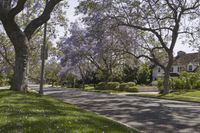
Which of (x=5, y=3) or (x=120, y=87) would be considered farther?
(x=120, y=87)

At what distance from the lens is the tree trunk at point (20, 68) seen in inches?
918

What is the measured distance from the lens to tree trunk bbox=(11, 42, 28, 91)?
23312 millimetres

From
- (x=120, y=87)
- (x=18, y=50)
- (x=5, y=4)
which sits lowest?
(x=120, y=87)

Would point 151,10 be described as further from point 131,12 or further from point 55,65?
point 55,65

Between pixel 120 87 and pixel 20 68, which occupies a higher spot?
pixel 20 68

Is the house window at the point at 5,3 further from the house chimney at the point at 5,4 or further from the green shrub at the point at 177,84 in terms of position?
the green shrub at the point at 177,84

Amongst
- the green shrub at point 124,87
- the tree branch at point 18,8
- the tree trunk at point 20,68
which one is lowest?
the green shrub at point 124,87

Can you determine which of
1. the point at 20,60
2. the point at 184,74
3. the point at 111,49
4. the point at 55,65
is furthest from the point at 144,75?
the point at 20,60

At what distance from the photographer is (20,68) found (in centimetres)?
2334

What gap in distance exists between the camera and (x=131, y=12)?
138 feet

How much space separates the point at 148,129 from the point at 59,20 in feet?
108

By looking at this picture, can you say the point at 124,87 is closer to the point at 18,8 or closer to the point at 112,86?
the point at 112,86

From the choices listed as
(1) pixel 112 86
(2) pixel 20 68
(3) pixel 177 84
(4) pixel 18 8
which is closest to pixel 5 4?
(4) pixel 18 8

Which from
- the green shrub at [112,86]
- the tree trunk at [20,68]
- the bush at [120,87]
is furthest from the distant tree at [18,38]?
the green shrub at [112,86]
